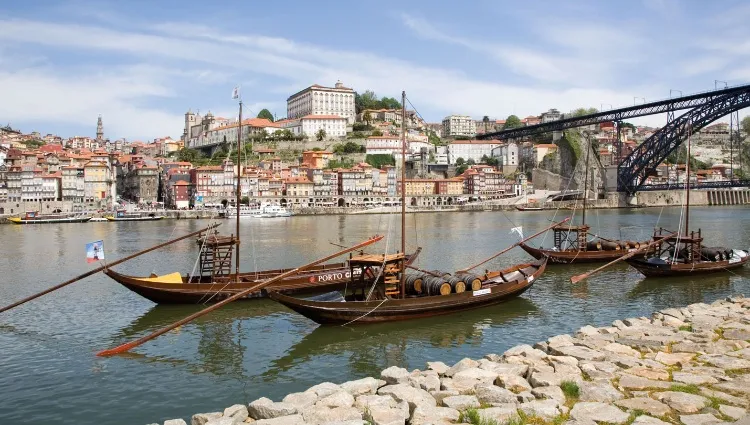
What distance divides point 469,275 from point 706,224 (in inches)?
1817

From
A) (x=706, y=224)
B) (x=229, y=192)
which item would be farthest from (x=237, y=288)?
(x=229, y=192)

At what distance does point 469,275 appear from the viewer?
1753 cm

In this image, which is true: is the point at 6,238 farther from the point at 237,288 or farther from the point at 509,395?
the point at 509,395

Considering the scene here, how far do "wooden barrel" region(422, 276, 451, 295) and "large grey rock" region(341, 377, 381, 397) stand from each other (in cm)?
758

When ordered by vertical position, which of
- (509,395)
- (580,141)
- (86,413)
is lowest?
(86,413)

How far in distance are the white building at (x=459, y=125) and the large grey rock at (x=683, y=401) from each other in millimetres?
144594

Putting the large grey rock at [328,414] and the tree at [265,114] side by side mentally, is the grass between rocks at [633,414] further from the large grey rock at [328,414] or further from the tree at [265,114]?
the tree at [265,114]

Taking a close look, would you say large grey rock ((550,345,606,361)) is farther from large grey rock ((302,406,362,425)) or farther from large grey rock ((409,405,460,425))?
large grey rock ((302,406,362,425))

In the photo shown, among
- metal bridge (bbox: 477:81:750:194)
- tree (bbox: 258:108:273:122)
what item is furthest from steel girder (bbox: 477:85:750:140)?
tree (bbox: 258:108:273:122)

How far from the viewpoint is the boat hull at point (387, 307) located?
48.2 feet

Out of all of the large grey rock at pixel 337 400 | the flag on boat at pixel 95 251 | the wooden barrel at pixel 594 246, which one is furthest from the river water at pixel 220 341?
the large grey rock at pixel 337 400

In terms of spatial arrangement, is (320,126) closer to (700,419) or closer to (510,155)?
(510,155)

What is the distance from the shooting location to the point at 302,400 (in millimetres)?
8516

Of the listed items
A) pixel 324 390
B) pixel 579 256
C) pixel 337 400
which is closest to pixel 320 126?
pixel 579 256
